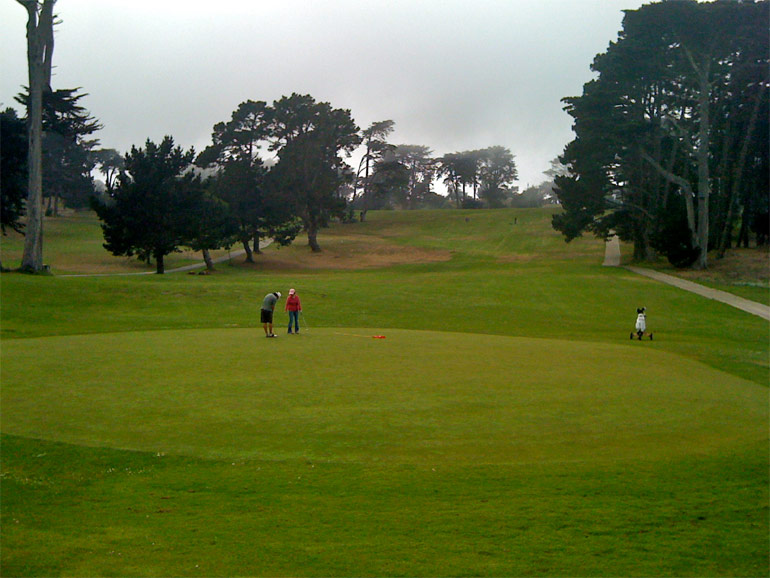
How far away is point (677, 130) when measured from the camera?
66.6m

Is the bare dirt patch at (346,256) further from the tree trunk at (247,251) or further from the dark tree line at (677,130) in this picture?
the dark tree line at (677,130)

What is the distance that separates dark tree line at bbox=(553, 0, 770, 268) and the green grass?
43.9m

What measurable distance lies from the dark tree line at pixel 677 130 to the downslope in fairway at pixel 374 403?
154 feet

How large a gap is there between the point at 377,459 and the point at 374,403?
3244 mm

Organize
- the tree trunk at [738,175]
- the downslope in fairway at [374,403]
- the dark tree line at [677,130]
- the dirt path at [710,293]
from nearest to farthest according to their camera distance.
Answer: the downslope in fairway at [374,403]
the dirt path at [710,293]
the dark tree line at [677,130]
the tree trunk at [738,175]

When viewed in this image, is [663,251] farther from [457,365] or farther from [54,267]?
[54,267]

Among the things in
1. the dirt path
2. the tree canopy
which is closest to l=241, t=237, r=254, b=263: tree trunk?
the tree canopy

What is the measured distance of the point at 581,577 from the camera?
707cm

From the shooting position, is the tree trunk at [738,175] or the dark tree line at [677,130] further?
the tree trunk at [738,175]

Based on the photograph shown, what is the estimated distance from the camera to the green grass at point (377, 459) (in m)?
7.62

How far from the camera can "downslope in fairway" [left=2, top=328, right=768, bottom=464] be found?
37.1 ft

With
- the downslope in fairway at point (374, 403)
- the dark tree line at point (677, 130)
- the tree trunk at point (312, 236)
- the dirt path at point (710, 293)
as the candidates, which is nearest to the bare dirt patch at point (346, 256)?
the tree trunk at point (312, 236)

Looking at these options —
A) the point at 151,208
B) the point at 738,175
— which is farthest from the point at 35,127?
the point at 738,175

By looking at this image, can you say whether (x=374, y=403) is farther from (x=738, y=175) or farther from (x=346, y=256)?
(x=346, y=256)
